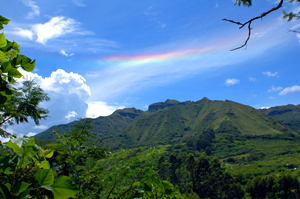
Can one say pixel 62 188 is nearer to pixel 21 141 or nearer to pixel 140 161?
pixel 21 141

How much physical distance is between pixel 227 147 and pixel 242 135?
25.4 m

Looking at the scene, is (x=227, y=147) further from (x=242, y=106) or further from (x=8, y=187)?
(x=8, y=187)

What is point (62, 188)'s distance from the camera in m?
0.64

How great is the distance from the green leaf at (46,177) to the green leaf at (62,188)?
3 centimetres

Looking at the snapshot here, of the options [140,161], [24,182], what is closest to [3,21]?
[24,182]

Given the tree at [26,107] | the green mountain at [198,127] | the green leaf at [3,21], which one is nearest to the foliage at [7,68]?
the green leaf at [3,21]

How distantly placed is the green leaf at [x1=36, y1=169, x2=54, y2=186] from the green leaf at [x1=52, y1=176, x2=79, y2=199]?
0.03 m

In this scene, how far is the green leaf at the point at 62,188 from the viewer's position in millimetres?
634

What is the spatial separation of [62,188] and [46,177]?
0.09 metres

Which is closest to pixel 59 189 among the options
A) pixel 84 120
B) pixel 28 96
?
pixel 84 120

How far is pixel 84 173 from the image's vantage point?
7.12ft

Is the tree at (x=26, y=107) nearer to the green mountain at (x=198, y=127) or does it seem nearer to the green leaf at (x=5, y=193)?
the green leaf at (x=5, y=193)

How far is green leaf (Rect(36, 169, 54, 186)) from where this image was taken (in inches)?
25.2

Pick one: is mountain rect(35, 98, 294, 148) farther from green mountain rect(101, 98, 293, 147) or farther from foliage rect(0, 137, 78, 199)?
foliage rect(0, 137, 78, 199)
